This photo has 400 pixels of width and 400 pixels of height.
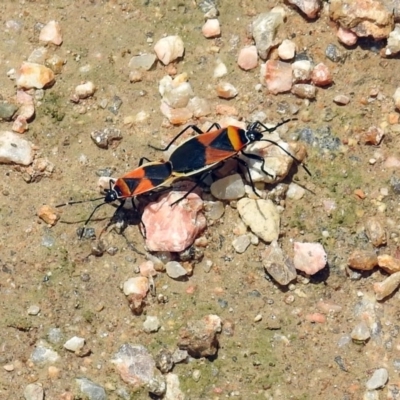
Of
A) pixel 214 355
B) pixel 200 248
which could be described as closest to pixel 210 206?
pixel 200 248

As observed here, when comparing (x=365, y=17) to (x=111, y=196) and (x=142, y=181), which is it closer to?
(x=142, y=181)

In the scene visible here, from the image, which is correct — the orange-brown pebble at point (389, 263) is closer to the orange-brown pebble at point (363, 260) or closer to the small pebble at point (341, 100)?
the orange-brown pebble at point (363, 260)

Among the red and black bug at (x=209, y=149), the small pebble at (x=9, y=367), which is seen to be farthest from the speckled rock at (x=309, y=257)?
the small pebble at (x=9, y=367)

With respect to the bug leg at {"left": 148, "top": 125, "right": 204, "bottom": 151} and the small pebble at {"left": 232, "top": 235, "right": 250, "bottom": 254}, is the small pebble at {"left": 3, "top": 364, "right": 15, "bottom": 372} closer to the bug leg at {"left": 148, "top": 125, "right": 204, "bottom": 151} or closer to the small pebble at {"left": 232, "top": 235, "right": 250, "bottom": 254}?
the small pebble at {"left": 232, "top": 235, "right": 250, "bottom": 254}

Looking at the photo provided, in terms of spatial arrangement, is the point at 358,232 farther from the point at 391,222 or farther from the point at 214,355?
the point at 214,355

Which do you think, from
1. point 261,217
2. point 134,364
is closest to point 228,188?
point 261,217

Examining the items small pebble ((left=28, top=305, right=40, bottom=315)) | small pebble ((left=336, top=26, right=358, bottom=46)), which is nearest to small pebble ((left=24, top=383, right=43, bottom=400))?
small pebble ((left=28, top=305, right=40, bottom=315))

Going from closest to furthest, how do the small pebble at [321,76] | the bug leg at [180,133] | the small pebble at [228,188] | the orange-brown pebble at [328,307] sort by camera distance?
1. the orange-brown pebble at [328,307]
2. the small pebble at [228,188]
3. the bug leg at [180,133]
4. the small pebble at [321,76]
